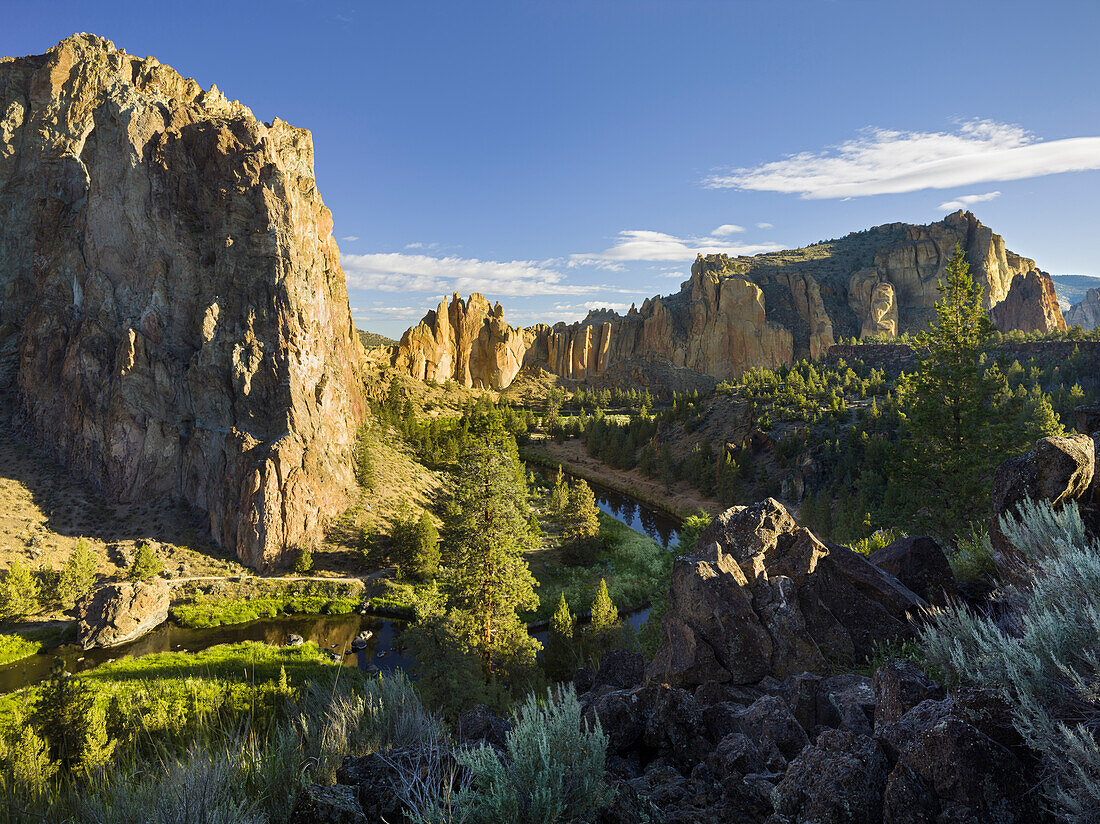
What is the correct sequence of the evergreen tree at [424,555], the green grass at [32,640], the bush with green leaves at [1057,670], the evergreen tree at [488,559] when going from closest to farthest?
the bush with green leaves at [1057,670] < the evergreen tree at [488,559] < the green grass at [32,640] < the evergreen tree at [424,555]

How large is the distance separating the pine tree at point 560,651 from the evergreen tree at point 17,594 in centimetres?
3452

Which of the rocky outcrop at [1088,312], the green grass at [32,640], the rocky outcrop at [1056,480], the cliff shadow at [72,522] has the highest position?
the rocky outcrop at [1088,312]

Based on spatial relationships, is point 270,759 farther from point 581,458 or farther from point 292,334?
point 581,458

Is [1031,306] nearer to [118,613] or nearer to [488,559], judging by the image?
[488,559]

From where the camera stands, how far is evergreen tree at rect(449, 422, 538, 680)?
20.3 meters

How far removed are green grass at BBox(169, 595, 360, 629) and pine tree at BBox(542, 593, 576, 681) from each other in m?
20.0

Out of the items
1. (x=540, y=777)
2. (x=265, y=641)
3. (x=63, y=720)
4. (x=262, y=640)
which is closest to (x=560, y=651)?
(x=63, y=720)

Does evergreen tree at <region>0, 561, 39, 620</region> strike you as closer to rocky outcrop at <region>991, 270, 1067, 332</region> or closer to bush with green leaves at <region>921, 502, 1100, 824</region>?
bush with green leaves at <region>921, 502, 1100, 824</region>

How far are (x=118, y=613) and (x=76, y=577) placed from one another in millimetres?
7395

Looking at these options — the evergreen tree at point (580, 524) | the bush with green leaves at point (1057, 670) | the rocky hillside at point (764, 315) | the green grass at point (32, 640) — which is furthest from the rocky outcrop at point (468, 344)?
the bush with green leaves at point (1057, 670)

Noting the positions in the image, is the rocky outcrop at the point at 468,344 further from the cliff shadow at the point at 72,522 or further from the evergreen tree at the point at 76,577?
the evergreen tree at the point at 76,577

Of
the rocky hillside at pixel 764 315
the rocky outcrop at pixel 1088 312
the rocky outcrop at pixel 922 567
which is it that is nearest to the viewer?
the rocky outcrop at pixel 922 567

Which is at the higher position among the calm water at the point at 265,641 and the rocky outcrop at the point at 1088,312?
the rocky outcrop at the point at 1088,312

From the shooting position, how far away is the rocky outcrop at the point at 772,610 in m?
9.62
